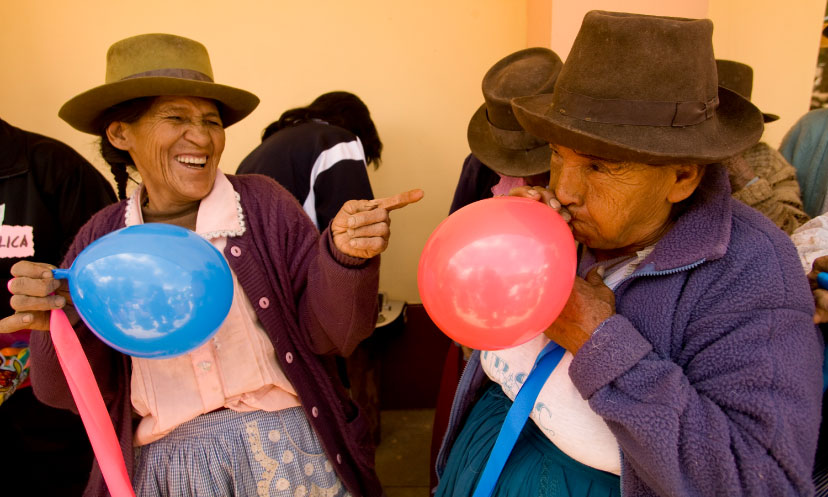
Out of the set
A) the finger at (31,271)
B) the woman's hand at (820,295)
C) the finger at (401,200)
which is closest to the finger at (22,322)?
the finger at (31,271)

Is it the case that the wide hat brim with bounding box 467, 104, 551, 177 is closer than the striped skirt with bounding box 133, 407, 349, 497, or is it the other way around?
the striped skirt with bounding box 133, 407, 349, 497

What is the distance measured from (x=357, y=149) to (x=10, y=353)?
1758mm

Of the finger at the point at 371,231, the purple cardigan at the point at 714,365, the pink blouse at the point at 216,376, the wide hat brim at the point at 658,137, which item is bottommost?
the pink blouse at the point at 216,376

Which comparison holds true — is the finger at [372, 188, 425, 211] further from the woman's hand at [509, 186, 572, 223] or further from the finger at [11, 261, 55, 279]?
the finger at [11, 261, 55, 279]

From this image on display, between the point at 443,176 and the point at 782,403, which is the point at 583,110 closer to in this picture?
the point at 782,403

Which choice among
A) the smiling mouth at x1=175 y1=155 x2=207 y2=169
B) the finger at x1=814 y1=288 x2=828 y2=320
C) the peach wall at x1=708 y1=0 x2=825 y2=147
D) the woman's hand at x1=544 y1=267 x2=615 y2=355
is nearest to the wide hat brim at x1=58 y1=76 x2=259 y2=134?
the smiling mouth at x1=175 y1=155 x2=207 y2=169

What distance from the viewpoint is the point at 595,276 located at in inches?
53.4

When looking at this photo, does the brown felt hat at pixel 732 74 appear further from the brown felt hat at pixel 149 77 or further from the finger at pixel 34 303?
the finger at pixel 34 303

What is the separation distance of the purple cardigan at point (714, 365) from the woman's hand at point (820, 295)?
4cm

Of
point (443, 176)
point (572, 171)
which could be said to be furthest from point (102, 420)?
point (443, 176)

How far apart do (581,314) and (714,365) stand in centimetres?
28

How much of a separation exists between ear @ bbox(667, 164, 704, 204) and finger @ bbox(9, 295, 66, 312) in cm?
152

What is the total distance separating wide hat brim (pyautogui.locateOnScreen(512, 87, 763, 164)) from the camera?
1.13m

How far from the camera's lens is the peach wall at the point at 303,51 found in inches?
136
